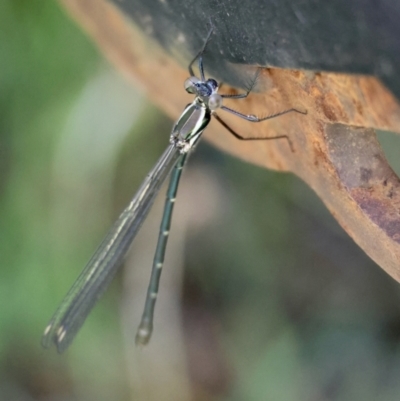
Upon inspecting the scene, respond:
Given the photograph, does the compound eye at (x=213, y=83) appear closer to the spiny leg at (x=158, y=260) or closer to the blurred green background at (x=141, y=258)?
the spiny leg at (x=158, y=260)

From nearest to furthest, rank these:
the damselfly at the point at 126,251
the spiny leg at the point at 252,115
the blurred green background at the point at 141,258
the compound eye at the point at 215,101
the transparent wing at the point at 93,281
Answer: the spiny leg at the point at 252,115 < the compound eye at the point at 215,101 < the damselfly at the point at 126,251 < the transparent wing at the point at 93,281 < the blurred green background at the point at 141,258

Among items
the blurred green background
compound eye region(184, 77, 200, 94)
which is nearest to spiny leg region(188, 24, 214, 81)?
compound eye region(184, 77, 200, 94)

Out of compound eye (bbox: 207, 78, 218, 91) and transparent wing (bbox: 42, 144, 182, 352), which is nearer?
compound eye (bbox: 207, 78, 218, 91)

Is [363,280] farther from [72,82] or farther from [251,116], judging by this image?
[72,82]

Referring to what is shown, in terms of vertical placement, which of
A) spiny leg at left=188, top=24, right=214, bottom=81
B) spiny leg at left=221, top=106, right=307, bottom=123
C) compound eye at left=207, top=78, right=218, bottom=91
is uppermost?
spiny leg at left=188, top=24, right=214, bottom=81

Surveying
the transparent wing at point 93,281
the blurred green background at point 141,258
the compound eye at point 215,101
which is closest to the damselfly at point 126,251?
the transparent wing at point 93,281

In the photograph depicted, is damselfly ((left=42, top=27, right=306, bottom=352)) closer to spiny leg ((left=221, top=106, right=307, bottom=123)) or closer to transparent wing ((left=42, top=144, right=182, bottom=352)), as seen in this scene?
transparent wing ((left=42, top=144, right=182, bottom=352))
